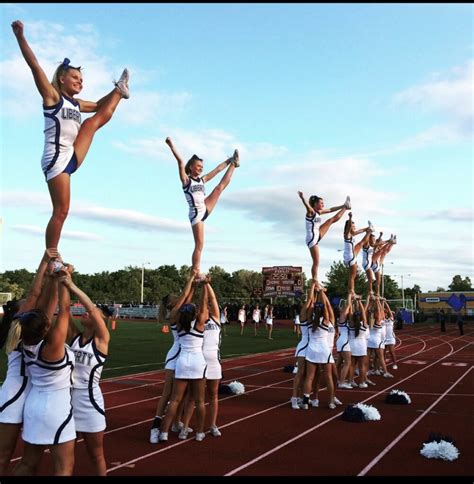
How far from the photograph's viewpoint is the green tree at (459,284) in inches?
5310

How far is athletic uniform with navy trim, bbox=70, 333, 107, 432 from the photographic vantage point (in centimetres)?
427

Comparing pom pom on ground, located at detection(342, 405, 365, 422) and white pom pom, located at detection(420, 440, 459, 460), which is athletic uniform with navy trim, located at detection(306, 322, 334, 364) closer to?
pom pom on ground, located at detection(342, 405, 365, 422)

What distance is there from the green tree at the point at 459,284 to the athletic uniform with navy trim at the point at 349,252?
13041cm

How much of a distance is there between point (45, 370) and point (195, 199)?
3.43 m

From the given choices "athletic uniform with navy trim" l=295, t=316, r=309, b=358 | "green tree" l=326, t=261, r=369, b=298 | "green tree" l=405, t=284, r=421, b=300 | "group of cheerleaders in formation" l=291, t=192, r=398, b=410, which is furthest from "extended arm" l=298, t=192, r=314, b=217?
"green tree" l=405, t=284, r=421, b=300

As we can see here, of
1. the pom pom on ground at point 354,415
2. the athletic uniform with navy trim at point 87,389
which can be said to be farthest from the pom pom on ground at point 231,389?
the athletic uniform with navy trim at point 87,389

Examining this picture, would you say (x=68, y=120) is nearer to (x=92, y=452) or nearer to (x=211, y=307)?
(x=92, y=452)

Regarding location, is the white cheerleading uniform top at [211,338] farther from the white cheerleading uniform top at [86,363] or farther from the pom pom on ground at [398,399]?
the pom pom on ground at [398,399]

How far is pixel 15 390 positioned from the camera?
3977 millimetres

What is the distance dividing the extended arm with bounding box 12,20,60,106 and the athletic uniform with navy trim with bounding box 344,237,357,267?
886cm

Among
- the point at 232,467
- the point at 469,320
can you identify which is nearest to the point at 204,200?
the point at 232,467

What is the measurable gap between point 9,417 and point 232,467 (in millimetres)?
2584

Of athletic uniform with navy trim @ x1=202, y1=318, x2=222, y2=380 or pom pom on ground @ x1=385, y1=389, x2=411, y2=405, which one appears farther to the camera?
pom pom on ground @ x1=385, y1=389, x2=411, y2=405

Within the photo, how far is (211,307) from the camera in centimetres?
719
